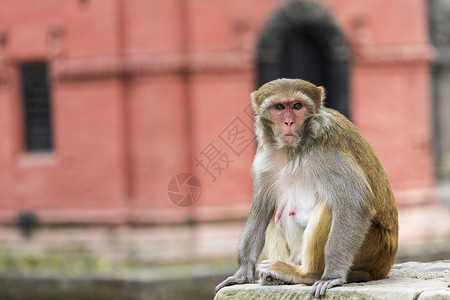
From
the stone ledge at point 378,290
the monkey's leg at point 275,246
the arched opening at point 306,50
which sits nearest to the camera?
the stone ledge at point 378,290

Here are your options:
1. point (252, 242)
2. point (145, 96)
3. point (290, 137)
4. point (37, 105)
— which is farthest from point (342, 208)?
point (37, 105)

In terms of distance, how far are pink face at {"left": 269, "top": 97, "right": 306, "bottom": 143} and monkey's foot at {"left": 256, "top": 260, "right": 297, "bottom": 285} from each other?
2.26ft

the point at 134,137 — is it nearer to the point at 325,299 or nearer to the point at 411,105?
the point at 411,105

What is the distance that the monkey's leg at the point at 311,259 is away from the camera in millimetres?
4191

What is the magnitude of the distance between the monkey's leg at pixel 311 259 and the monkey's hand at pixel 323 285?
134mm

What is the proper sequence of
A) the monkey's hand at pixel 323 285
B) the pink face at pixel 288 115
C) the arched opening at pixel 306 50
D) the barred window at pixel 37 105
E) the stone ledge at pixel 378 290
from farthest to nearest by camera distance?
the barred window at pixel 37 105 → the arched opening at pixel 306 50 → the pink face at pixel 288 115 → the monkey's hand at pixel 323 285 → the stone ledge at pixel 378 290

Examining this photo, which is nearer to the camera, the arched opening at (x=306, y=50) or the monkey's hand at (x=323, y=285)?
the monkey's hand at (x=323, y=285)

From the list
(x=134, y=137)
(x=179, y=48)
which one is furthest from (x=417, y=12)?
(x=134, y=137)

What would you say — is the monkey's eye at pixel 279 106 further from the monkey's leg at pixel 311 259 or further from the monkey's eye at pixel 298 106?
the monkey's leg at pixel 311 259

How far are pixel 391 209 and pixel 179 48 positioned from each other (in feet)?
32.6

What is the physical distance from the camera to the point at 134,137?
14102mm

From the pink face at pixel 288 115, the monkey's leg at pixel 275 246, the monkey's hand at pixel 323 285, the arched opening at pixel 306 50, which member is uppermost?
the arched opening at pixel 306 50

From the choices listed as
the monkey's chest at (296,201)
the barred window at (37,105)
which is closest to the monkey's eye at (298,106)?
the monkey's chest at (296,201)

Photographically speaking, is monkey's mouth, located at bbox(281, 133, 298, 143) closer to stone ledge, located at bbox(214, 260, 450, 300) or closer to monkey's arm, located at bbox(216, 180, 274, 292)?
monkey's arm, located at bbox(216, 180, 274, 292)
